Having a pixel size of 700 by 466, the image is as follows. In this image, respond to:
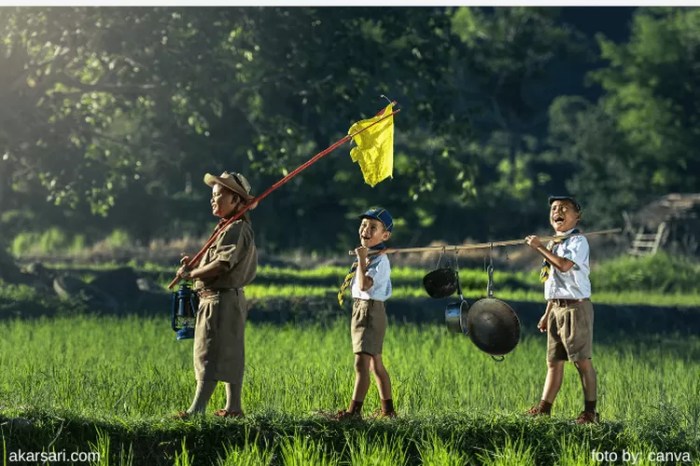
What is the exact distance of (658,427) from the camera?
8.49 metres

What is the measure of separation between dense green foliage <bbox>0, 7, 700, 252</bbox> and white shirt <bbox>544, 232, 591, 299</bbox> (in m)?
10.8

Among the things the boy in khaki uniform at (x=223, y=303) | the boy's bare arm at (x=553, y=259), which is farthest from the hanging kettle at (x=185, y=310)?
the boy's bare arm at (x=553, y=259)

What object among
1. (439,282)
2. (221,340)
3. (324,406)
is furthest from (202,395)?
(439,282)

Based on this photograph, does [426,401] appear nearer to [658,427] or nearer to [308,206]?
[658,427]

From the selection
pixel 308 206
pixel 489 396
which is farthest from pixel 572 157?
pixel 489 396

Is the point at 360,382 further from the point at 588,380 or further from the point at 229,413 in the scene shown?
the point at 588,380

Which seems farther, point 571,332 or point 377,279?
point 377,279

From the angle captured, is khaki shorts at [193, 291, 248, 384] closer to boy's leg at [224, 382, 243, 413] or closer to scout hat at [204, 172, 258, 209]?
boy's leg at [224, 382, 243, 413]

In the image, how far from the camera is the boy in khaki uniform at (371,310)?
855 cm

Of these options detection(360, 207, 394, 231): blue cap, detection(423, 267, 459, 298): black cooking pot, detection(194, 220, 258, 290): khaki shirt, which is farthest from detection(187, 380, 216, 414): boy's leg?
detection(423, 267, 459, 298): black cooking pot

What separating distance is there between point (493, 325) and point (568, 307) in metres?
0.45

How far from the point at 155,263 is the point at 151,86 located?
4407mm

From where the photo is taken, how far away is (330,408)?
919 centimetres

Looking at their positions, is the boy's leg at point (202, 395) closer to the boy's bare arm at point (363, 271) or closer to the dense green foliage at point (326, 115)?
the boy's bare arm at point (363, 271)
